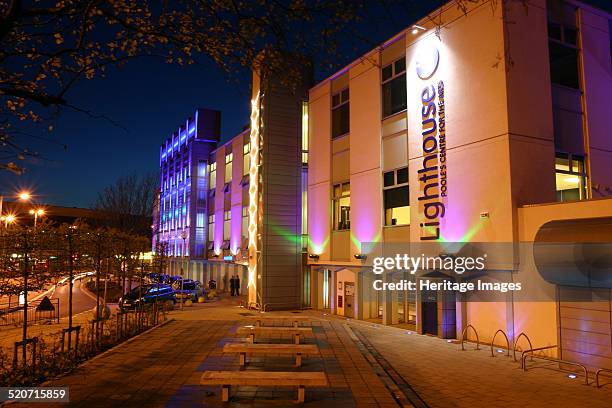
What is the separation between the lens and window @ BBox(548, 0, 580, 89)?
15.7 meters

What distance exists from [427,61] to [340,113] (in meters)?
6.85

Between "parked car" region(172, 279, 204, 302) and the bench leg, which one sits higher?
the bench leg

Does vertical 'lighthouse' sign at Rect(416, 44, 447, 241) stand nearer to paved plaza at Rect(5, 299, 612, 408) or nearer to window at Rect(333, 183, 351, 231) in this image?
paved plaza at Rect(5, 299, 612, 408)

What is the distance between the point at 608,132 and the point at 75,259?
60.0ft

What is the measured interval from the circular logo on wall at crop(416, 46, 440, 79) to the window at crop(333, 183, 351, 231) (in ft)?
21.8

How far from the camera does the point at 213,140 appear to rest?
4659 cm

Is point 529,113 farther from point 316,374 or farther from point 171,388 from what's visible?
point 171,388

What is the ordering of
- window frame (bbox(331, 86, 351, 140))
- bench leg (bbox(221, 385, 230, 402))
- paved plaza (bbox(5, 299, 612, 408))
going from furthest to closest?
window frame (bbox(331, 86, 351, 140)) < paved plaza (bbox(5, 299, 612, 408)) < bench leg (bbox(221, 385, 230, 402))

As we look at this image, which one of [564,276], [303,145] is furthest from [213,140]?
[564,276]

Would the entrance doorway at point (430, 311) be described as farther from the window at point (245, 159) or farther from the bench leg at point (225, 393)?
→ the window at point (245, 159)

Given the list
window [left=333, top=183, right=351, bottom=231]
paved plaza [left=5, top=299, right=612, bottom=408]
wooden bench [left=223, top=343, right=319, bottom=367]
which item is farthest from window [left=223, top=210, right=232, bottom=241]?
wooden bench [left=223, top=343, right=319, bottom=367]

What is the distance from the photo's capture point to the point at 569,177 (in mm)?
15391

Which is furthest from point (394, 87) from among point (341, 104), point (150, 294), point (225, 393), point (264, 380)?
point (150, 294)

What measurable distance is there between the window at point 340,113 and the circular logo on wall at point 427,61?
5693 millimetres
